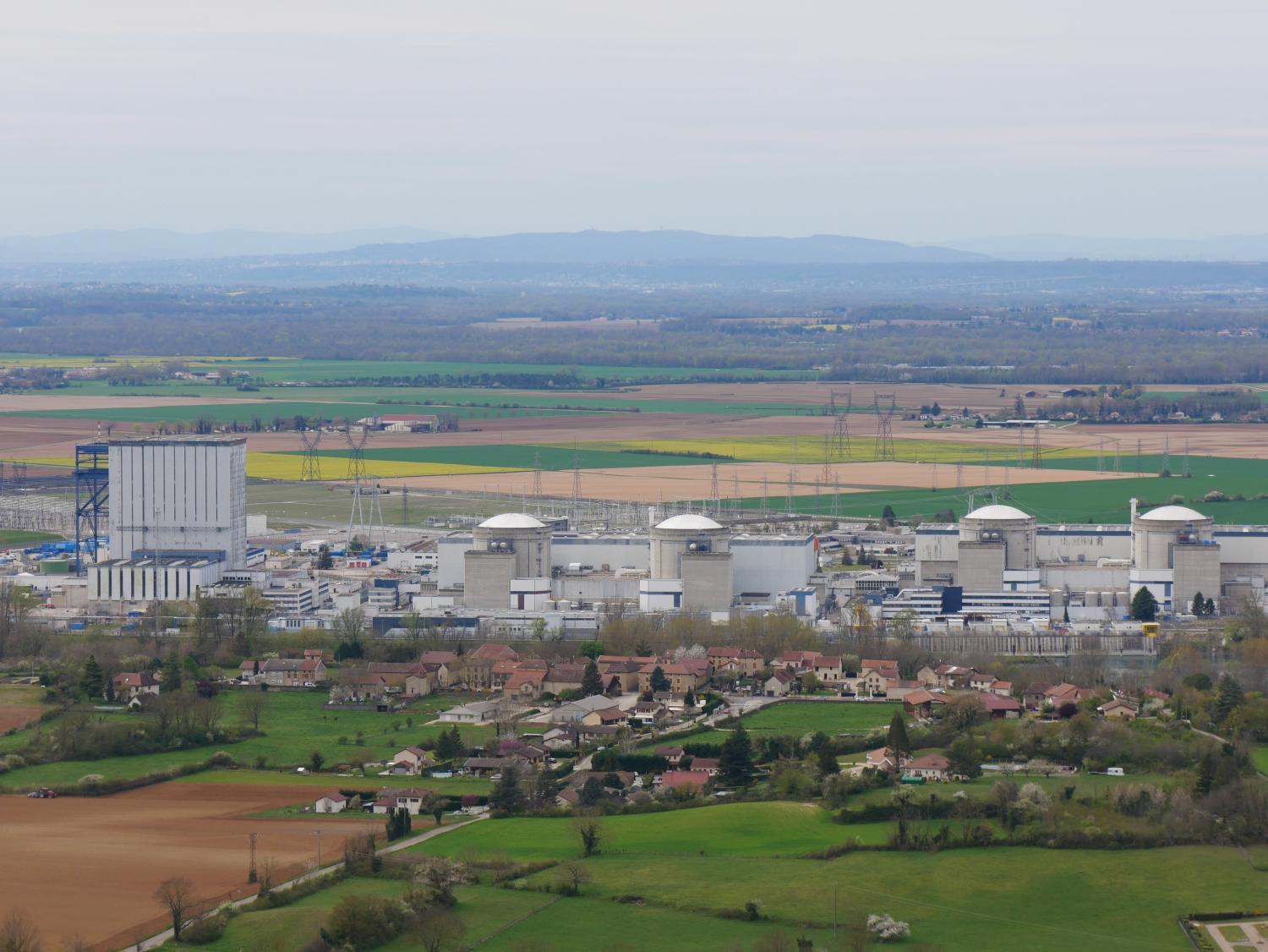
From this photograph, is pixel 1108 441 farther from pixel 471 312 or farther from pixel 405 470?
pixel 471 312

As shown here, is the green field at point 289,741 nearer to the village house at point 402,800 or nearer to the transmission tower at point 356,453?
the village house at point 402,800

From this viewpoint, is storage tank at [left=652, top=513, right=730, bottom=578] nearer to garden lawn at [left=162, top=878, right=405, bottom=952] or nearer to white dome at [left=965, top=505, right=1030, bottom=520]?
white dome at [left=965, top=505, right=1030, bottom=520]

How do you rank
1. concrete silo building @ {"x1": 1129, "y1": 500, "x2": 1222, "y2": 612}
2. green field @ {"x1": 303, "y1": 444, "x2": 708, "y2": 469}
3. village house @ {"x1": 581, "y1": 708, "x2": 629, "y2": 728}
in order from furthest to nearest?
green field @ {"x1": 303, "y1": 444, "x2": 708, "y2": 469}
concrete silo building @ {"x1": 1129, "y1": 500, "x2": 1222, "y2": 612}
village house @ {"x1": 581, "y1": 708, "x2": 629, "y2": 728}

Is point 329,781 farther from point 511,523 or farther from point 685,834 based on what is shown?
point 511,523

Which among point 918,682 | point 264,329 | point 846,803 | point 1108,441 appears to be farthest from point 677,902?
point 264,329

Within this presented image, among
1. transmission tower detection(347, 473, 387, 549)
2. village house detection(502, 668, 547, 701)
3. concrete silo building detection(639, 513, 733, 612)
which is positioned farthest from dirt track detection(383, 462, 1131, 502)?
village house detection(502, 668, 547, 701)

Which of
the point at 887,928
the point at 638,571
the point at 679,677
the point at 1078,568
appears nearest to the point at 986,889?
→ the point at 887,928
